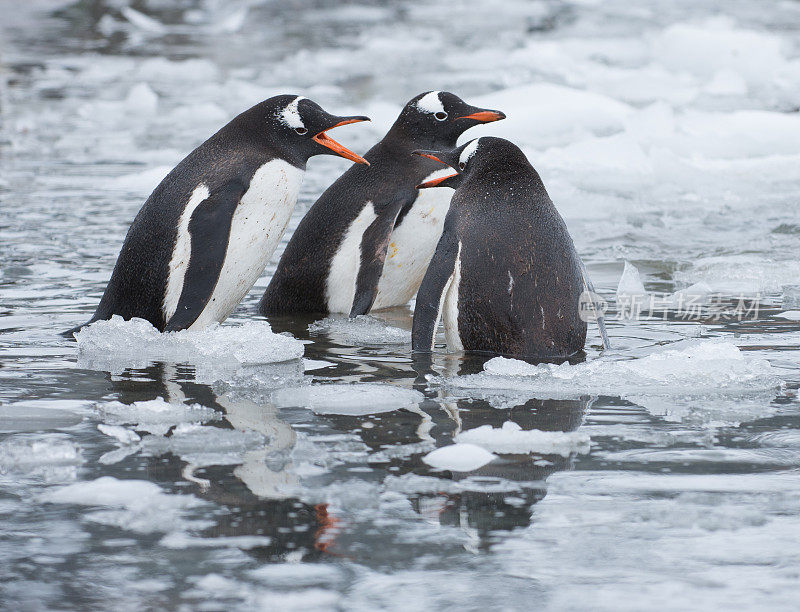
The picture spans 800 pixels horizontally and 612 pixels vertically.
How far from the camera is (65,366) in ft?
12.0

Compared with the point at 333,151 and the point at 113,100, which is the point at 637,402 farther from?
the point at 113,100

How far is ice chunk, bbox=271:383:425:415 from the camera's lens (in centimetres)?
→ 317

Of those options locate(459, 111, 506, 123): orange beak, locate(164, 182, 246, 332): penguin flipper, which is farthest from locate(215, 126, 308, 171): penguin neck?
locate(459, 111, 506, 123): orange beak

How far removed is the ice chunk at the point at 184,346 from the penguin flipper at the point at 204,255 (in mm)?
124

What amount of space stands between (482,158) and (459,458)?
1678 millimetres

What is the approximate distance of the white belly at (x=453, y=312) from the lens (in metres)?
3.93

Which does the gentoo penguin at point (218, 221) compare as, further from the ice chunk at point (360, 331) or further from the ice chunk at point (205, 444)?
the ice chunk at point (205, 444)

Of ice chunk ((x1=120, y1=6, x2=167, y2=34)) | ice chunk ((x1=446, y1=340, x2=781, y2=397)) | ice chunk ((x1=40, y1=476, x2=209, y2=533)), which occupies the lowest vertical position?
ice chunk ((x1=40, y1=476, x2=209, y2=533))

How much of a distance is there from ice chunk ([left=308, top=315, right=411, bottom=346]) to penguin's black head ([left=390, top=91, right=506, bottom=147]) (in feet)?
2.86

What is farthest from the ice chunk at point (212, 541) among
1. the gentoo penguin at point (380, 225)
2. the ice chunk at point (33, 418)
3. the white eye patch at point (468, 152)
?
the gentoo penguin at point (380, 225)

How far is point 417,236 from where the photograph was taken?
16.4ft

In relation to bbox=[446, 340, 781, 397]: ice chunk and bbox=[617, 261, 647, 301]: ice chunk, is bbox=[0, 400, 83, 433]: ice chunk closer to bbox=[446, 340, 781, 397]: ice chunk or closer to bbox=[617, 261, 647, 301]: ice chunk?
bbox=[446, 340, 781, 397]: ice chunk

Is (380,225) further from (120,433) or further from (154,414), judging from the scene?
(120,433)

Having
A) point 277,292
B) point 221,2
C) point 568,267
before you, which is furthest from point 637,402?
point 221,2
